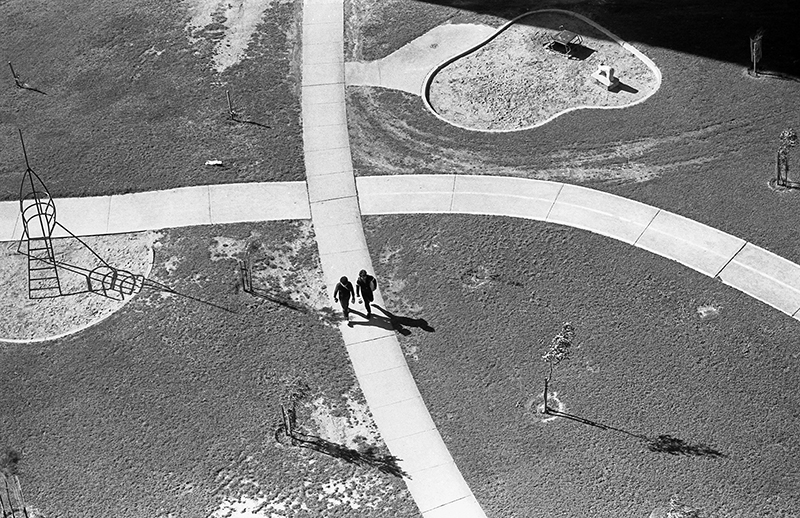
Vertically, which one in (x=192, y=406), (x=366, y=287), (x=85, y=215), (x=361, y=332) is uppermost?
(x=85, y=215)

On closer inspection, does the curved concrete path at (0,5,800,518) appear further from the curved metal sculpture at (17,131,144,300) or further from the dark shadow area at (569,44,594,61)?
the dark shadow area at (569,44,594,61)

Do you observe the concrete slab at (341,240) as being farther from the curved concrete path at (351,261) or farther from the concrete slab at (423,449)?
the concrete slab at (423,449)

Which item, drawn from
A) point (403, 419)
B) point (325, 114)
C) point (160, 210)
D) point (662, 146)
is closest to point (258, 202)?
point (160, 210)

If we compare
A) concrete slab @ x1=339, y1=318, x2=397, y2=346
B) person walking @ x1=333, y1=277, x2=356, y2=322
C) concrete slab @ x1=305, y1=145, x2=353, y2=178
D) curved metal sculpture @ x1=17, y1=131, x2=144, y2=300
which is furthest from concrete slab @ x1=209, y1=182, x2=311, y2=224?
concrete slab @ x1=339, y1=318, x2=397, y2=346

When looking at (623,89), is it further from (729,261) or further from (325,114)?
(325,114)

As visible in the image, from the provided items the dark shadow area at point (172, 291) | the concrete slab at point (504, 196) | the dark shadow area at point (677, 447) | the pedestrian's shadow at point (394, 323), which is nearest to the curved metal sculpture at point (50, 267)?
the dark shadow area at point (172, 291)

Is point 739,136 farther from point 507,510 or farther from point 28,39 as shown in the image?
point 28,39
